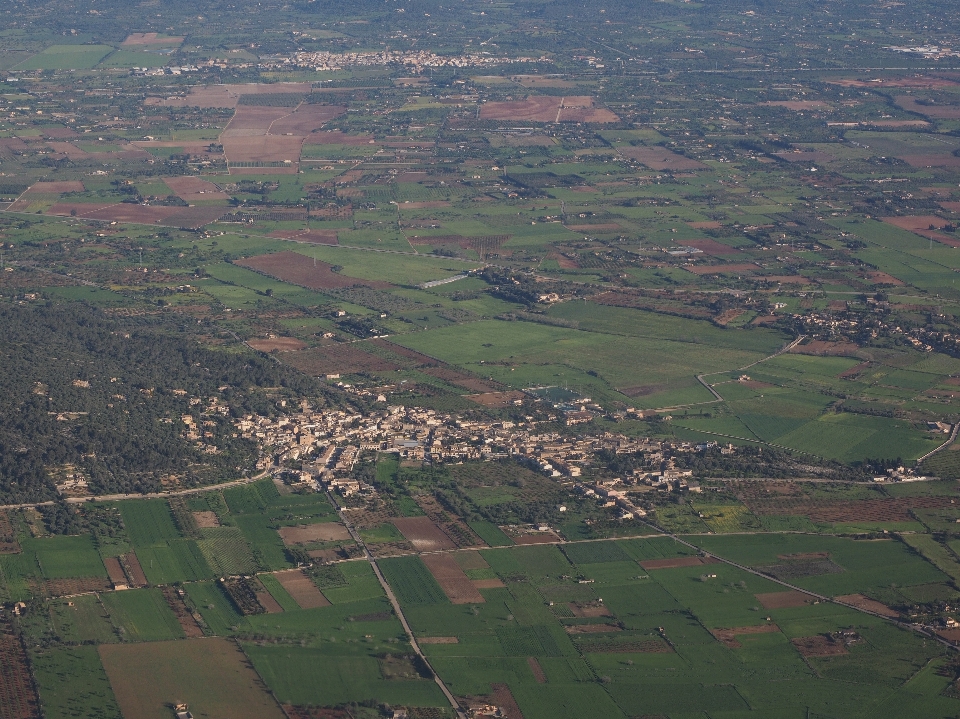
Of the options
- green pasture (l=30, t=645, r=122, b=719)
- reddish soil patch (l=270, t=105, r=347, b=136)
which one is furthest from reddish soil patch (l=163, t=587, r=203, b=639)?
reddish soil patch (l=270, t=105, r=347, b=136)

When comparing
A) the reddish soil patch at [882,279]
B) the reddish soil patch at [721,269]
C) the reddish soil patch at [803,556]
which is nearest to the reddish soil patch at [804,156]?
the reddish soil patch at [882,279]

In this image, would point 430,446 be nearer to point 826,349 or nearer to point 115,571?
point 115,571

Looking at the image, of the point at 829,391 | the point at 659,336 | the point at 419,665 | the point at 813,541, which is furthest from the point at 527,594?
the point at 659,336

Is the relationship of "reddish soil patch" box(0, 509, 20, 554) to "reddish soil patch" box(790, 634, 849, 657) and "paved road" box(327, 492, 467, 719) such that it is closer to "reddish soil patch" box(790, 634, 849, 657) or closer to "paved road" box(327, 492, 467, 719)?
"paved road" box(327, 492, 467, 719)

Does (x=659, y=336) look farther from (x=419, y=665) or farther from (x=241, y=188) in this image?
(x=241, y=188)

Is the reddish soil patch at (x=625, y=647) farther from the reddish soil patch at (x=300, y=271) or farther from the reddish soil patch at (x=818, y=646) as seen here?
the reddish soil patch at (x=300, y=271)

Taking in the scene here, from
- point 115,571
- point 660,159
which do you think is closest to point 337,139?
point 660,159
